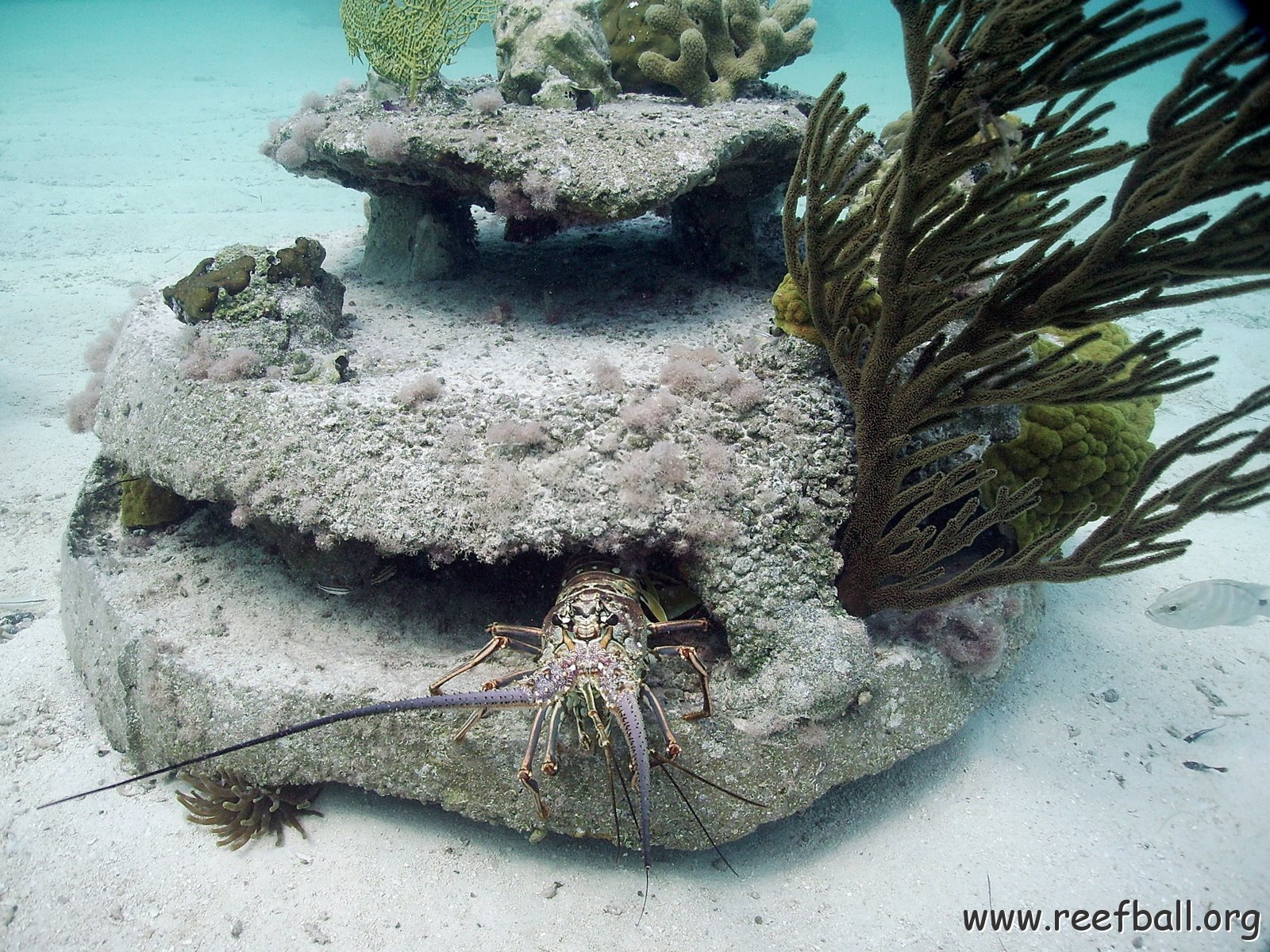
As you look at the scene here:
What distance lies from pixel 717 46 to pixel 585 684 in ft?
19.5

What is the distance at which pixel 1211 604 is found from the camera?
382 centimetres

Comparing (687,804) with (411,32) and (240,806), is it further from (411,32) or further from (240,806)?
(411,32)

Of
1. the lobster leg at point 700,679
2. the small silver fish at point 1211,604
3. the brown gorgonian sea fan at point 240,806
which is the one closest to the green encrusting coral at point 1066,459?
the small silver fish at point 1211,604

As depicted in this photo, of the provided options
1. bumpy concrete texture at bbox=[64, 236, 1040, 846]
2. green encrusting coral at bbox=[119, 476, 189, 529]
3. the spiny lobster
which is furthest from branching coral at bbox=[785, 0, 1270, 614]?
green encrusting coral at bbox=[119, 476, 189, 529]

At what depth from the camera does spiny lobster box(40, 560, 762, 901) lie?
2359mm

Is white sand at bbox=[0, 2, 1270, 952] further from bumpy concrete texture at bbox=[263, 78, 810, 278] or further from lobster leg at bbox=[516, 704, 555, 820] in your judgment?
bumpy concrete texture at bbox=[263, 78, 810, 278]

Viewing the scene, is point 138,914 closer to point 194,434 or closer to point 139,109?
point 194,434

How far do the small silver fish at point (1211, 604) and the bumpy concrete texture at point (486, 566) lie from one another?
2.58 feet

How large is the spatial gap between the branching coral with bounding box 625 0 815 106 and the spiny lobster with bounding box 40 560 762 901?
487 centimetres

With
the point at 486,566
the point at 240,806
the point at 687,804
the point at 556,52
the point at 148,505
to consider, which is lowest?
the point at 240,806

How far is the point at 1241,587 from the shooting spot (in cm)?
376

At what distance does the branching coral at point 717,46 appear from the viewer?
5742 millimetres

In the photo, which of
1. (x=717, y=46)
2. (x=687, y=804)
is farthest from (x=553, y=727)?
(x=717, y=46)

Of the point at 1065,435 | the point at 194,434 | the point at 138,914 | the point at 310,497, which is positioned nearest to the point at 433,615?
the point at 310,497
